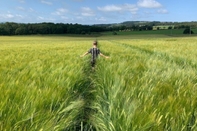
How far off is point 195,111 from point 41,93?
1.59m

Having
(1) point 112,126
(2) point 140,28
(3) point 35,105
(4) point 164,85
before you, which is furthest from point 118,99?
(2) point 140,28

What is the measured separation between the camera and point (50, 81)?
134 inches

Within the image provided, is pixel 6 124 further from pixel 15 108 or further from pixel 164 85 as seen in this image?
pixel 164 85

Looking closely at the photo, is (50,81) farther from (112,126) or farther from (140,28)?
(140,28)

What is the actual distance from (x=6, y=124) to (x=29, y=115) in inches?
10.5

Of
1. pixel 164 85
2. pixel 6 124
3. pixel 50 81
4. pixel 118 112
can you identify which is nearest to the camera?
pixel 6 124

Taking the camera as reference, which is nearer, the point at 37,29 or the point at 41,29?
the point at 37,29

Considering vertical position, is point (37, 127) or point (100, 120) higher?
point (37, 127)

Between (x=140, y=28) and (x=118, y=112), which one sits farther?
(x=140, y=28)

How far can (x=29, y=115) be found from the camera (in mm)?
2084

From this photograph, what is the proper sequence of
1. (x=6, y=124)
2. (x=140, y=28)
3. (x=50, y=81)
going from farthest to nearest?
(x=140, y=28) → (x=50, y=81) → (x=6, y=124)

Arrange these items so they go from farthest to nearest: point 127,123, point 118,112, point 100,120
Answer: point 100,120, point 118,112, point 127,123

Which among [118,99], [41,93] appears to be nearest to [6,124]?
[41,93]

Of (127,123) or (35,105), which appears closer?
(127,123)
